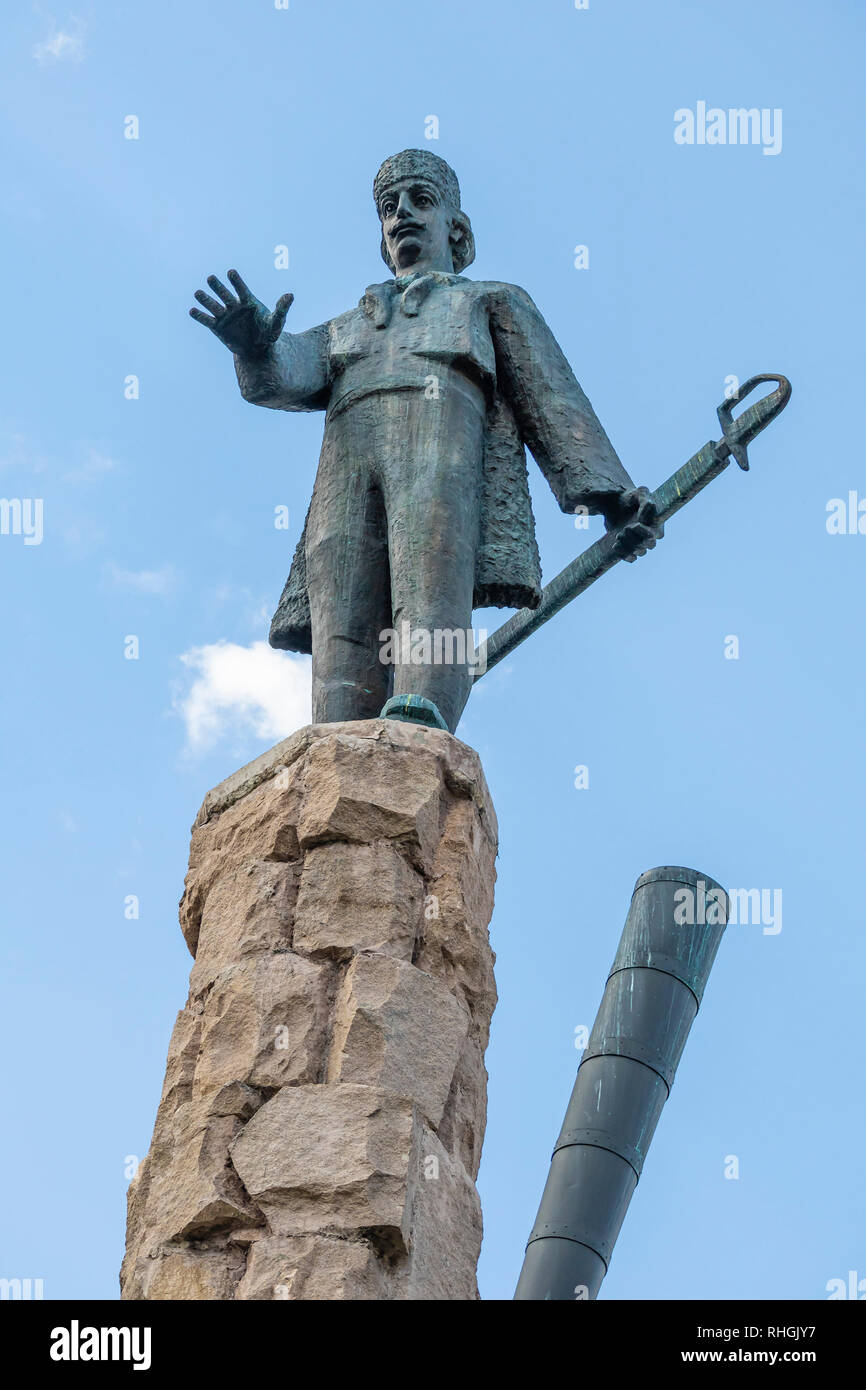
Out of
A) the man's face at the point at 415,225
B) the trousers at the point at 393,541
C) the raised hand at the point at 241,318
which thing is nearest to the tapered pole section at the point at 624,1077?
the trousers at the point at 393,541

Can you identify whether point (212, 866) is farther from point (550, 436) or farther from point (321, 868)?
point (550, 436)

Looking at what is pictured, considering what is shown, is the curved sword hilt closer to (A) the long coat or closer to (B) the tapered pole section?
(A) the long coat

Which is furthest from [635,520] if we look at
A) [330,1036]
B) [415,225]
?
[330,1036]

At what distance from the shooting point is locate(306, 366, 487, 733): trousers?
6.49 metres

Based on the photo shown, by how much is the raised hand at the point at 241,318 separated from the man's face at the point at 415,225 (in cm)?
81

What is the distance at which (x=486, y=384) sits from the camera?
711 cm

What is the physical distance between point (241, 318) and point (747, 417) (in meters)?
2.07

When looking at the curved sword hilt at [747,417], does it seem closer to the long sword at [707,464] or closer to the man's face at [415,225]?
the long sword at [707,464]

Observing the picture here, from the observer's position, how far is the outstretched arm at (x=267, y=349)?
679cm

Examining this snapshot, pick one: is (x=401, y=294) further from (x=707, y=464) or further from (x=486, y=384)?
(x=707, y=464)
